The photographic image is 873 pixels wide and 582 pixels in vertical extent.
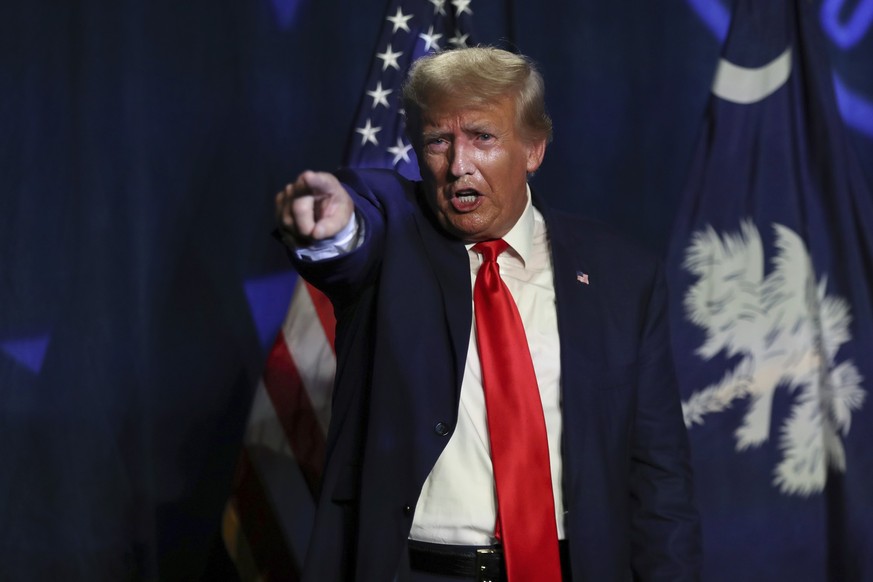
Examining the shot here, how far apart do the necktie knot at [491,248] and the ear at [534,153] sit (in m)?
0.17

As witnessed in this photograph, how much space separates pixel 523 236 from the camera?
1.74 metres

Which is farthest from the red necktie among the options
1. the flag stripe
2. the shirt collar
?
the flag stripe

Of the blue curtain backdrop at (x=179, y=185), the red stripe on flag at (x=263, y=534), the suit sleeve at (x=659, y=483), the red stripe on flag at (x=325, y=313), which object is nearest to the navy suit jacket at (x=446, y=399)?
the suit sleeve at (x=659, y=483)

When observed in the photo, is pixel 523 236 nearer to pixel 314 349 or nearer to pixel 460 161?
pixel 460 161

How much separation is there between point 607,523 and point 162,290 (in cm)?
172

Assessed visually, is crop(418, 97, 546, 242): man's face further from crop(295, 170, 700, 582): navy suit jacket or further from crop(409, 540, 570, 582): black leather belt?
crop(409, 540, 570, 582): black leather belt

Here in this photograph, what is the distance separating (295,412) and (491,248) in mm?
1185

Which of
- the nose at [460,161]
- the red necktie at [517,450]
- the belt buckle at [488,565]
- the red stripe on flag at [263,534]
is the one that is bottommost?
the red stripe on flag at [263,534]

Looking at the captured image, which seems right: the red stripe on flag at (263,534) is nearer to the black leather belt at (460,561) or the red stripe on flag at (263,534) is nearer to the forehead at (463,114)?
the black leather belt at (460,561)

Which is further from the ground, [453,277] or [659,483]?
[453,277]

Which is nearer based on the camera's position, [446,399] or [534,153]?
[446,399]

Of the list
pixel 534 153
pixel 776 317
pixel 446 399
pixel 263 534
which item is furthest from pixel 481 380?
pixel 776 317

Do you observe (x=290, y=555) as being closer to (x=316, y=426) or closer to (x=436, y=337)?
(x=316, y=426)

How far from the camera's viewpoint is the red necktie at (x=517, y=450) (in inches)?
60.6
